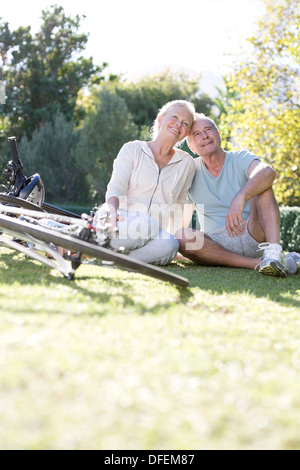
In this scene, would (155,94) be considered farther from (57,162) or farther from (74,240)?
(74,240)

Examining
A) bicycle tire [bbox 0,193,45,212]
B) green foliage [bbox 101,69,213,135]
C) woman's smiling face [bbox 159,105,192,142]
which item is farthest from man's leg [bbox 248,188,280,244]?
green foliage [bbox 101,69,213,135]

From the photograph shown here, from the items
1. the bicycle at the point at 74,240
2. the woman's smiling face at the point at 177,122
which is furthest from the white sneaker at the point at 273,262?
the woman's smiling face at the point at 177,122

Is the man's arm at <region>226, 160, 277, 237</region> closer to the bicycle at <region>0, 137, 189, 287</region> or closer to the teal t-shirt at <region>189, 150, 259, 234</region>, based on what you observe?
the teal t-shirt at <region>189, 150, 259, 234</region>

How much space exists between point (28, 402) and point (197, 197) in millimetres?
3448

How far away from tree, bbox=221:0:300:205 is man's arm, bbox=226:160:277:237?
5249 mm

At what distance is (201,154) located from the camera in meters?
4.34

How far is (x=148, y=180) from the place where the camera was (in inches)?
167

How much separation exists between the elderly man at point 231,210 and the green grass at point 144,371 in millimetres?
1391

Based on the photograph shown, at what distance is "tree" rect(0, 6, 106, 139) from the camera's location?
24.0 meters

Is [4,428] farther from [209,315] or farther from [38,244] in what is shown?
[38,244]

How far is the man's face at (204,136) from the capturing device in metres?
4.24

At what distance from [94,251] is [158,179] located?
1792 mm
